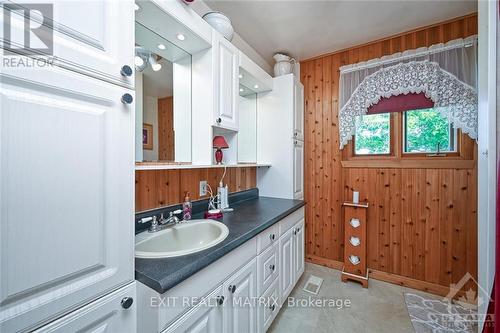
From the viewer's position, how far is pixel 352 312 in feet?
5.74

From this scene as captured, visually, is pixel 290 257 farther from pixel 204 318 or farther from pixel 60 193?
pixel 60 193

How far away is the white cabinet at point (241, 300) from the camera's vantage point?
1.03 metres

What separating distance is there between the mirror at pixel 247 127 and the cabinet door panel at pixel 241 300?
128cm

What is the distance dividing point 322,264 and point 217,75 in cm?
241

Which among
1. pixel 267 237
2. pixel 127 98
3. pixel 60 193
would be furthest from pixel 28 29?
pixel 267 237

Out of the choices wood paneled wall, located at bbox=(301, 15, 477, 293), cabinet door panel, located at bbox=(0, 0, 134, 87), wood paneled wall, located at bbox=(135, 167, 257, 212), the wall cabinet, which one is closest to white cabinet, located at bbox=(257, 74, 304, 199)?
wood paneled wall, located at bbox=(301, 15, 477, 293)

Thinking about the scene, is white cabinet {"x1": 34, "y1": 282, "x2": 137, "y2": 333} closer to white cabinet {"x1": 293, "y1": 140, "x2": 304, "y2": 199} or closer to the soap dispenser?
the soap dispenser

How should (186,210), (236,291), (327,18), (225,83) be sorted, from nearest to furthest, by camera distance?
(236,291) < (186,210) < (225,83) < (327,18)

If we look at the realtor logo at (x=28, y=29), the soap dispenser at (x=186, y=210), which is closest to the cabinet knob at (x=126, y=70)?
the realtor logo at (x=28, y=29)

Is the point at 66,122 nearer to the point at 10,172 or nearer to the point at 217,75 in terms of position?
the point at 10,172

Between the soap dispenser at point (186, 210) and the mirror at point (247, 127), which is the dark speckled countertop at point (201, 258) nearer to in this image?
the soap dispenser at point (186, 210)

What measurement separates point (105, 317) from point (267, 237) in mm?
961

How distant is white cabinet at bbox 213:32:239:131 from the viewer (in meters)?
1.38

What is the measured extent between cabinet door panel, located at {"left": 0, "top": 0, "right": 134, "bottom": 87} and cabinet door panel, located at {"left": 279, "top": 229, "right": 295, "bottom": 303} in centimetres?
150
